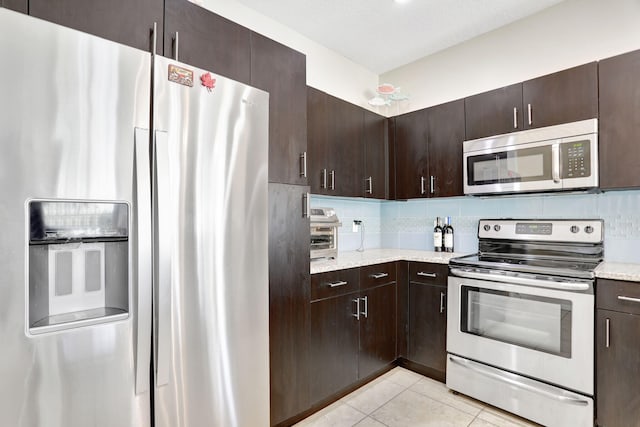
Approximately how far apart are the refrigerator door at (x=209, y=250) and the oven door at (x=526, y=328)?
1474mm

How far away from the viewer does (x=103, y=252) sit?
121cm

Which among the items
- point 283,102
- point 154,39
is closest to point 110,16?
point 154,39

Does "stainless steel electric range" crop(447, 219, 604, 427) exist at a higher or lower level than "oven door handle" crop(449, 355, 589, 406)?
higher

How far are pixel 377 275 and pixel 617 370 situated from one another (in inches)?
56.8

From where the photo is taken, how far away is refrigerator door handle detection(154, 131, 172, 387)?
123cm

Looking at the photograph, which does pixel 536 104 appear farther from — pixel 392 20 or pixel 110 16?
pixel 110 16

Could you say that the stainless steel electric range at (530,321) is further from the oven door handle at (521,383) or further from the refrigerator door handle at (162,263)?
the refrigerator door handle at (162,263)

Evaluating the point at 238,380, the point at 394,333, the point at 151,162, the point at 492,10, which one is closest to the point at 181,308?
the point at 238,380

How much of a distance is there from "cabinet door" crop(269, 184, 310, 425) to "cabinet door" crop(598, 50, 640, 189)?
185 centimetres

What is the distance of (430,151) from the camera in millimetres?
2852

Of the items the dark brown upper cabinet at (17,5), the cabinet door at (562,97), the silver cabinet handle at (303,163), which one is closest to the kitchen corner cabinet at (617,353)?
the cabinet door at (562,97)

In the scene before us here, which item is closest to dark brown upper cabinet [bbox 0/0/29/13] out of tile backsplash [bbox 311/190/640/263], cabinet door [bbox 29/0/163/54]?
cabinet door [bbox 29/0/163/54]

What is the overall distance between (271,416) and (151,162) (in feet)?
4.76

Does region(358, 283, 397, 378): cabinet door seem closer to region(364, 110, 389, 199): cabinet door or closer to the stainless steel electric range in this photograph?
the stainless steel electric range
